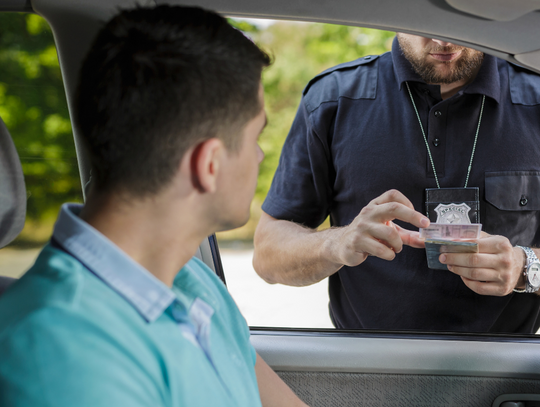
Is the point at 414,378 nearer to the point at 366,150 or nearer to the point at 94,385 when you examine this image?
the point at 366,150

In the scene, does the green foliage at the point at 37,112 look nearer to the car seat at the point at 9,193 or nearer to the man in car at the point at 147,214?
the car seat at the point at 9,193

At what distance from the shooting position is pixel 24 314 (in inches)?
28.9

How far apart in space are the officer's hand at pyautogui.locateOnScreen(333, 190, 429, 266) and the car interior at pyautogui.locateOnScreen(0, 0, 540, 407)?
0.34 meters

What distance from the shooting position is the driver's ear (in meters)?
0.90

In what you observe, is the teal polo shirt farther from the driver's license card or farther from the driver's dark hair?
the driver's license card

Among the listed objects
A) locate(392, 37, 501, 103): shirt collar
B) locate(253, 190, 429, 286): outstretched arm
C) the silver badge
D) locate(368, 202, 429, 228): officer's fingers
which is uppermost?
locate(392, 37, 501, 103): shirt collar

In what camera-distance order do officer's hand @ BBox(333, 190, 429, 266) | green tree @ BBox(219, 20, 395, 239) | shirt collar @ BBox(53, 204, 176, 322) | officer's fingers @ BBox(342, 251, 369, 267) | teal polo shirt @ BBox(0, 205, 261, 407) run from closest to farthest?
teal polo shirt @ BBox(0, 205, 261, 407), shirt collar @ BBox(53, 204, 176, 322), officer's hand @ BBox(333, 190, 429, 266), officer's fingers @ BBox(342, 251, 369, 267), green tree @ BBox(219, 20, 395, 239)

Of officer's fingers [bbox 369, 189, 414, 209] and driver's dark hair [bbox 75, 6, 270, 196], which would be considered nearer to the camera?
driver's dark hair [bbox 75, 6, 270, 196]

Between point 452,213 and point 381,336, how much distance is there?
51cm

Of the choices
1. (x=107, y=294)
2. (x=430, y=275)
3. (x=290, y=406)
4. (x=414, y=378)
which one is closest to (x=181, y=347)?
(x=107, y=294)

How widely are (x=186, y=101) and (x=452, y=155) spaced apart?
126cm

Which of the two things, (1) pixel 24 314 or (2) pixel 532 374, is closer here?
(1) pixel 24 314

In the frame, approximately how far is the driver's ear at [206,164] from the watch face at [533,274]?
1211mm

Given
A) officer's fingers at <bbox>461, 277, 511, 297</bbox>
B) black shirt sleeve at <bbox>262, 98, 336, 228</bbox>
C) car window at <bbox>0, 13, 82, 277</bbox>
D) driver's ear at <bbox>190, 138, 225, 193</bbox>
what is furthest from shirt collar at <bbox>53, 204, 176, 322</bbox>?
black shirt sleeve at <bbox>262, 98, 336, 228</bbox>
